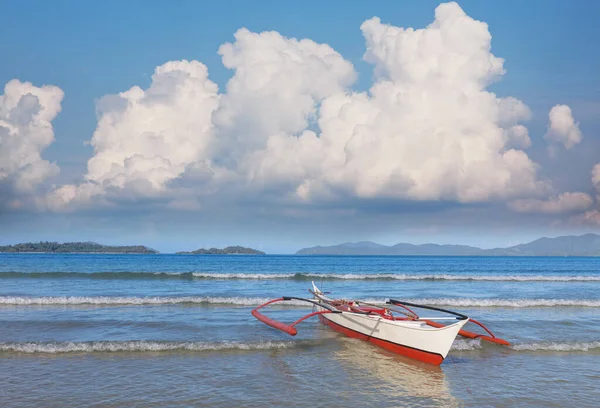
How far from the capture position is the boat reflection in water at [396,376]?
967cm

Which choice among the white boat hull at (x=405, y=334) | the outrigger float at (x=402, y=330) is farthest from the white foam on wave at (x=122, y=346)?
the white boat hull at (x=405, y=334)

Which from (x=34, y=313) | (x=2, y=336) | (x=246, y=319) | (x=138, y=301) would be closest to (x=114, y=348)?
(x=2, y=336)

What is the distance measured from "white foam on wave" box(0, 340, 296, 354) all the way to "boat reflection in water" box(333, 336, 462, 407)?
8.51 feet

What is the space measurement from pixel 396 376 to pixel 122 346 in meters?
8.12

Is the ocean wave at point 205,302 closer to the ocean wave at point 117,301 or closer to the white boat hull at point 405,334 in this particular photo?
the ocean wave at point 117,301

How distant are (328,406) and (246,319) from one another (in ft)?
33.1

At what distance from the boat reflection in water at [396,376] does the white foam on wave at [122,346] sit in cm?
259

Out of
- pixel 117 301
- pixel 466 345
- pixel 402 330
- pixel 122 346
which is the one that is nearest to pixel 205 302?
pixel 117 301

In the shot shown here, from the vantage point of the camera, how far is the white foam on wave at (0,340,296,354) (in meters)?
13.3

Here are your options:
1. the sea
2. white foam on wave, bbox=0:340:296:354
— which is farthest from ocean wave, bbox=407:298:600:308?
white foam on wave, bbox=0:340:296:354

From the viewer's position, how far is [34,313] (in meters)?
20.0

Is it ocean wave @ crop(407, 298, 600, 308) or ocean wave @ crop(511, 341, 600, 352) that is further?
ocean wave @ crop(407, 298, 600, 308)

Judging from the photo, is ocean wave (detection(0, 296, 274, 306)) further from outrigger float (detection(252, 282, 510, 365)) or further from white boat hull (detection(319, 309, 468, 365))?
white boat hull (detection(319, 309, 468, 365))

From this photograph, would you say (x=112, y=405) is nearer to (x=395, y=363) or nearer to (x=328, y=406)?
(x=328, y=406)
